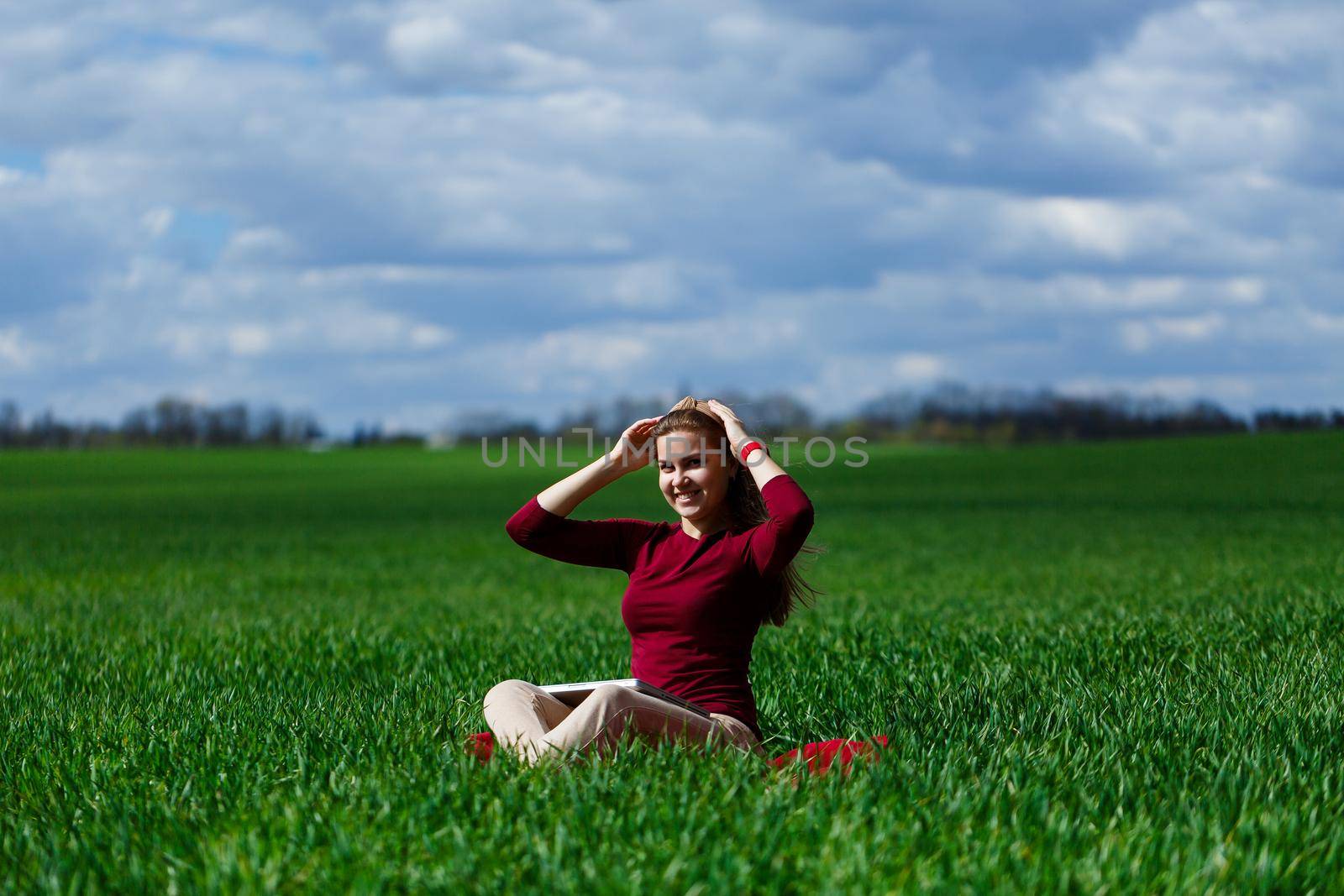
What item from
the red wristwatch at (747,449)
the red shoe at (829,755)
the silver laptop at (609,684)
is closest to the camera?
the red shoe at (829,755)

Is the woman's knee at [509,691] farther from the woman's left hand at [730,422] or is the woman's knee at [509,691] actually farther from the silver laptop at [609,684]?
the woman's left hand at [730,422]

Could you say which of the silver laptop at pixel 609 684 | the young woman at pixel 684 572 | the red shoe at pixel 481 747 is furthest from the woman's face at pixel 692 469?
the red shoe at pixel 481 747

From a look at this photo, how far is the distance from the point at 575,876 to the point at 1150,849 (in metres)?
1.82

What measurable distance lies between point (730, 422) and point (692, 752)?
1.39 metres

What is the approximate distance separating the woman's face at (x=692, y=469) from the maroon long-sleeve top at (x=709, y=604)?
176mm

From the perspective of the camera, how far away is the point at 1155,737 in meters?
5.49

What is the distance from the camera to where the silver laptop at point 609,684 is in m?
4.90

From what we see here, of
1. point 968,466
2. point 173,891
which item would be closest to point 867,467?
point 968,466

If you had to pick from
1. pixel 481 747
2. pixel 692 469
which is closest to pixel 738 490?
pixel 692 469

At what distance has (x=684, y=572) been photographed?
17.5ft

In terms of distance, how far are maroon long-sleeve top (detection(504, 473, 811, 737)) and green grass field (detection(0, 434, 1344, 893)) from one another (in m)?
0.51

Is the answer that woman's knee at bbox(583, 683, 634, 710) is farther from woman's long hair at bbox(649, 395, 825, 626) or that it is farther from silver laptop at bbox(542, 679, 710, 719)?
woman's long hair at bbox(649, 395, 825, 626)

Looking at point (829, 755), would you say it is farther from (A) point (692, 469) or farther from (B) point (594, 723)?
(A) point (692, 469)

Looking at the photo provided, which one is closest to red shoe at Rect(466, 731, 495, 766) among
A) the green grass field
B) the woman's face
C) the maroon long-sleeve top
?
the green grass field
